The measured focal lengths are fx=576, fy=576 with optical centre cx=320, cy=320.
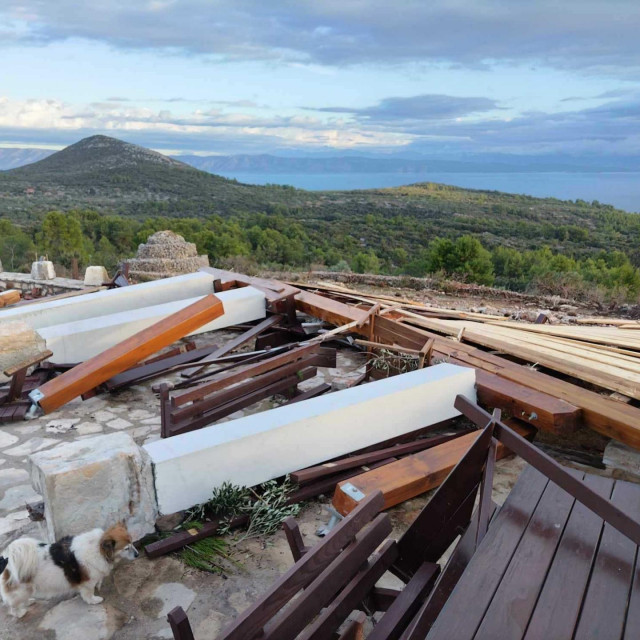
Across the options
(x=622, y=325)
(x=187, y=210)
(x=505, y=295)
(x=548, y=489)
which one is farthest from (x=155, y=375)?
(x=187, y=210)

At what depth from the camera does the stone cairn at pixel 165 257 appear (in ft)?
Answer: 47.6

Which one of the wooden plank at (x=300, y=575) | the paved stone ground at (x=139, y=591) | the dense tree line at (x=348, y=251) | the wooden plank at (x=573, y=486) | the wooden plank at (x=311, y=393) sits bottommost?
the dense tree line at (x=348, y=251)

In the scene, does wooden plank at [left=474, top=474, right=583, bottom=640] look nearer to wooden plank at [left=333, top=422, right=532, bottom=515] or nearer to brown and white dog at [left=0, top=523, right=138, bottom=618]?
wooden plank at [left=333, top=422, right=532, bottom=515]

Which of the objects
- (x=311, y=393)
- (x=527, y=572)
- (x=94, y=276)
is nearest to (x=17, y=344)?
(x=311, y=393)

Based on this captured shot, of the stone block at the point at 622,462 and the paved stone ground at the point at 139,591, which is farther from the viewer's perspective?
the stone block at the point at 622,462

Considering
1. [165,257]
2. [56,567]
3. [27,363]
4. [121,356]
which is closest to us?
[56,567]

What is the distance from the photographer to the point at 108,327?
525cm

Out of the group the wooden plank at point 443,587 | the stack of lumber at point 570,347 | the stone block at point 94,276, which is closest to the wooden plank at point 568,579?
the wooden plank at point 443,587

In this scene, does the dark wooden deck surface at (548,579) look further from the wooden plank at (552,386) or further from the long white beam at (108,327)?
the long white beam at (108,327)

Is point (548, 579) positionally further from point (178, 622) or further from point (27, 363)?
point (27, 363)

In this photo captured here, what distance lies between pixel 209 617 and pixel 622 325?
5925mm

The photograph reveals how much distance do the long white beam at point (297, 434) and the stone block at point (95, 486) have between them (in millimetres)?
100

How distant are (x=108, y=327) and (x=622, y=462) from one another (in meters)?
4.23

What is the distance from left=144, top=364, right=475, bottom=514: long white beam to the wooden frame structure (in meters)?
1.02
